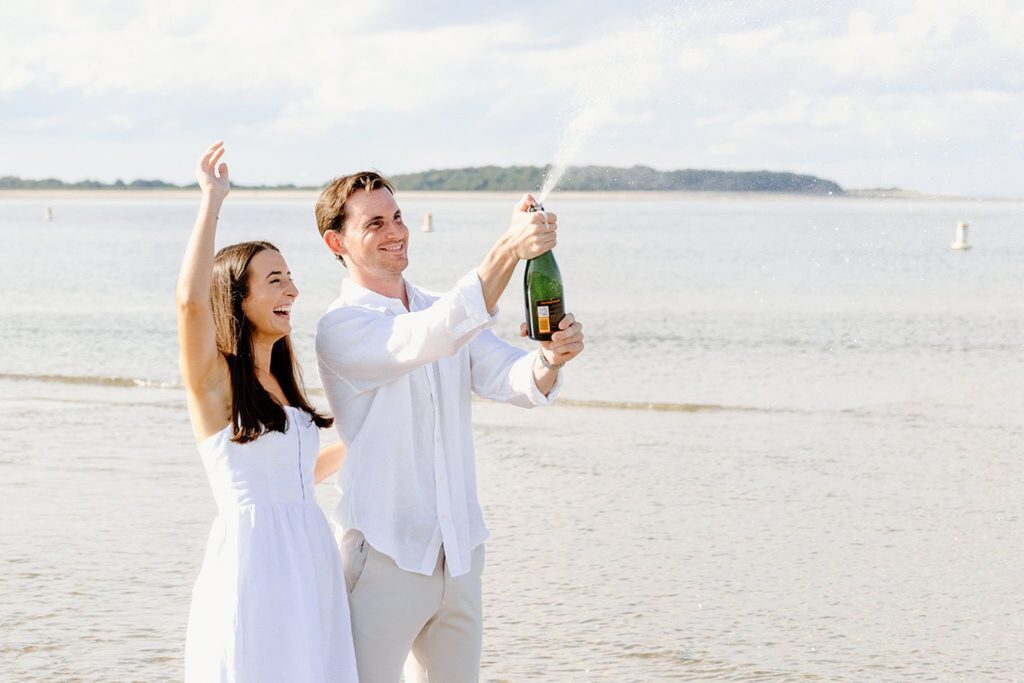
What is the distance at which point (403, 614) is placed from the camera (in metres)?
3.59

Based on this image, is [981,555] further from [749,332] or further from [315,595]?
[749,332]

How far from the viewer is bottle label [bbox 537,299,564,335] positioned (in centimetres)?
371

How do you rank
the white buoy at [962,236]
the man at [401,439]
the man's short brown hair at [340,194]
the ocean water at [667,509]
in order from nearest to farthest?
1. the man at [401,439]
2. the man's short brown hair at [340,194]
3. the ocean water at [667,509]
4. the white buoy at [962,236]

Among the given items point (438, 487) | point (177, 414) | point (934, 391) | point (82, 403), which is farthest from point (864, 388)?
point (438, 487)

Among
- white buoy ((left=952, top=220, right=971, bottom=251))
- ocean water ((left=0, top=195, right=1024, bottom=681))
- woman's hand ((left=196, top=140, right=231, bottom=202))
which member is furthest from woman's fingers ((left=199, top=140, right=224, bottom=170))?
white buoy ((left=952, top=220, right=971, bottom=251))

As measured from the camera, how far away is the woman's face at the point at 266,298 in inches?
145

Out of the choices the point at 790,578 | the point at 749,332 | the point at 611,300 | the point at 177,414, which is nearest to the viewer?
the point at 790,578

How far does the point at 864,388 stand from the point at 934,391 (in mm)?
792

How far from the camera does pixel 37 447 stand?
11.4 metres

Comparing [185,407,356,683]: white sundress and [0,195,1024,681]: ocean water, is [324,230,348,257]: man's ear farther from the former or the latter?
[0,195,1024,681]: ocean water

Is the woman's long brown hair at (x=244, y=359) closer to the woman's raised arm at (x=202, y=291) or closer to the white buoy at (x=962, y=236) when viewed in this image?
the woman's raised arm at (x=202, y=291)

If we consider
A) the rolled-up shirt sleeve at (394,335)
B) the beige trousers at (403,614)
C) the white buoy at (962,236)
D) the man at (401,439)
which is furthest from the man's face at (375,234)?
the white buoy at (962,236)

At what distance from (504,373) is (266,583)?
3.16 ft

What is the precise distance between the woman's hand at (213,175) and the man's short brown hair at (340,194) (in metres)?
0.33
